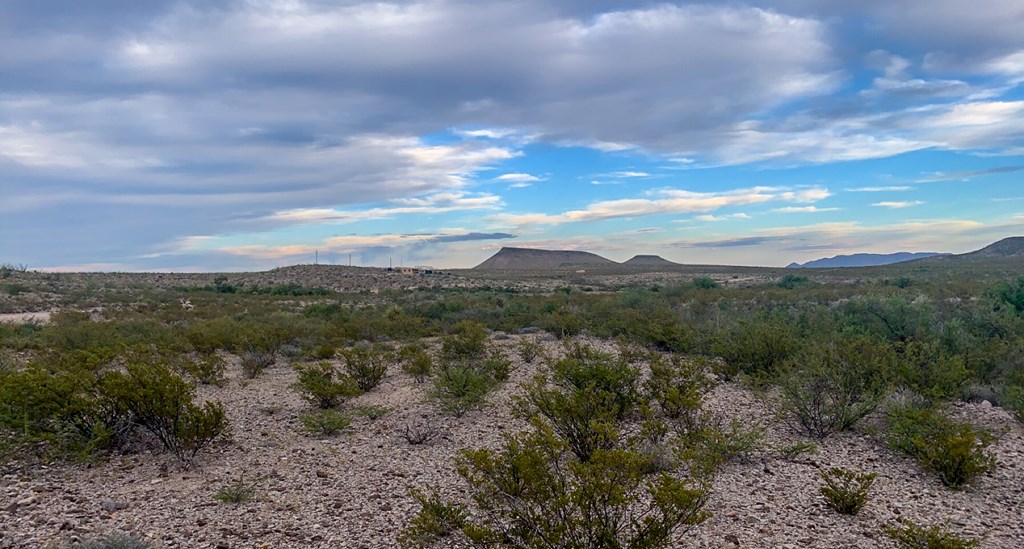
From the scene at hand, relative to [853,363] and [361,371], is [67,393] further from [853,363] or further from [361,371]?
[853,363]

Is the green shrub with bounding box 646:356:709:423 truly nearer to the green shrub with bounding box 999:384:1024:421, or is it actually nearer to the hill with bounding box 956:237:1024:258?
the green shrub with bounding box 999:384:1024:421

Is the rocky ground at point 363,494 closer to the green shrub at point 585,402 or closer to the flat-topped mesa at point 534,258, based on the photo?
the green shrub at point 585,402

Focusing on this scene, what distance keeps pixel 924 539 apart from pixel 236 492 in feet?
21.5

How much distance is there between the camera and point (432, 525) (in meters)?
5.29

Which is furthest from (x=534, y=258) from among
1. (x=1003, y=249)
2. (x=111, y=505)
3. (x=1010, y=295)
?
(x=111, y=505)

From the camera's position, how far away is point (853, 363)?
33.2 feet

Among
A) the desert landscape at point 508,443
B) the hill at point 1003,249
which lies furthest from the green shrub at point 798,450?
the hill at point 1003,249

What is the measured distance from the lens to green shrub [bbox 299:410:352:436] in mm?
8969

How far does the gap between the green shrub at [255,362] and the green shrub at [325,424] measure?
5.23 m

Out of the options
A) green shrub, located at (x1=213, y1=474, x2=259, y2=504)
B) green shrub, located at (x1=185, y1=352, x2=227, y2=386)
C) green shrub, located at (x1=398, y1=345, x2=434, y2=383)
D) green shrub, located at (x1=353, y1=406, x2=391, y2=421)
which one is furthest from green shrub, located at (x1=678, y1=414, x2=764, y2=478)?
green shrub, located at (x1=185, y1=352, x2=227, y2=386)

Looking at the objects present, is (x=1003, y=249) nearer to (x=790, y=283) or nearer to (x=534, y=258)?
(x=790, y=283)

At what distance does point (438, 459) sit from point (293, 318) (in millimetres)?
18235

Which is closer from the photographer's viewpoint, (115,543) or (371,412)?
(115,543)

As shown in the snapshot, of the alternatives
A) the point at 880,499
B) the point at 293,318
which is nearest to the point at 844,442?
the point at 880,499
